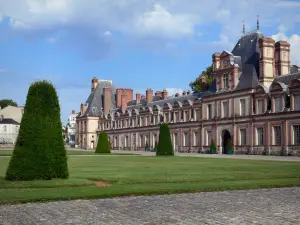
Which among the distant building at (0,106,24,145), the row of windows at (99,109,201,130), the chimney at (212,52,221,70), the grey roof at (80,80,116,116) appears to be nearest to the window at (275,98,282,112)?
the chimney at (212,52,221,70)

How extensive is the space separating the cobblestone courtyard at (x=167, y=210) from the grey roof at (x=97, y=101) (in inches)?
3075

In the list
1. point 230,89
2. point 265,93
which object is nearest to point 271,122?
point 265,93

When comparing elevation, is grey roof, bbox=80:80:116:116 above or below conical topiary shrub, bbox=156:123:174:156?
above

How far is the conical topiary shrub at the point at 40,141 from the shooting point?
13555 millimetres

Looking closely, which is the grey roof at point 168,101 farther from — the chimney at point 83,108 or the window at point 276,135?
the window at point 276,135

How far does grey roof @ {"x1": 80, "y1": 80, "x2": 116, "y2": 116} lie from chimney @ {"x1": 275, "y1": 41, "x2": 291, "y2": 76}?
45.6m

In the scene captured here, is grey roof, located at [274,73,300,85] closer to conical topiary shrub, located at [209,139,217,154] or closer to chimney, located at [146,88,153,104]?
conical topiary shrub, located at [209,139,217,154]

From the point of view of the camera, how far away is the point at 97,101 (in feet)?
294

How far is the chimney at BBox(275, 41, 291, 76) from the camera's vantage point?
4897 centimetres

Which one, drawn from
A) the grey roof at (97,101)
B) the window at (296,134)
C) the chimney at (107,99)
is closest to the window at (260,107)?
the window at (296,134)

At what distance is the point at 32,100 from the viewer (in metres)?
14.4

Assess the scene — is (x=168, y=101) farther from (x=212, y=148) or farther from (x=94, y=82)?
(x=94, y=82)

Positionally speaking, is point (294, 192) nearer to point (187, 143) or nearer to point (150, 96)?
point (187, 143)

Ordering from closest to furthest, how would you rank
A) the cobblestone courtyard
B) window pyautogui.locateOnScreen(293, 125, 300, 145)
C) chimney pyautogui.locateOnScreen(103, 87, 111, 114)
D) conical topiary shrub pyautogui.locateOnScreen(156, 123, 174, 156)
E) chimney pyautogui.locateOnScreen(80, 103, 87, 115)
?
the cobblestone courtyard, conical topiary shrub pyautogui.locateOnScreen(156, 123, 174, 156), window pyautogui.locateOnScreen(293, 125, 300, 145), chimney pyautogui.locateOnScreen(103, 87, 111, 114), chimney pyautogui.locateOnScreen(80, 103, 87, 115)
